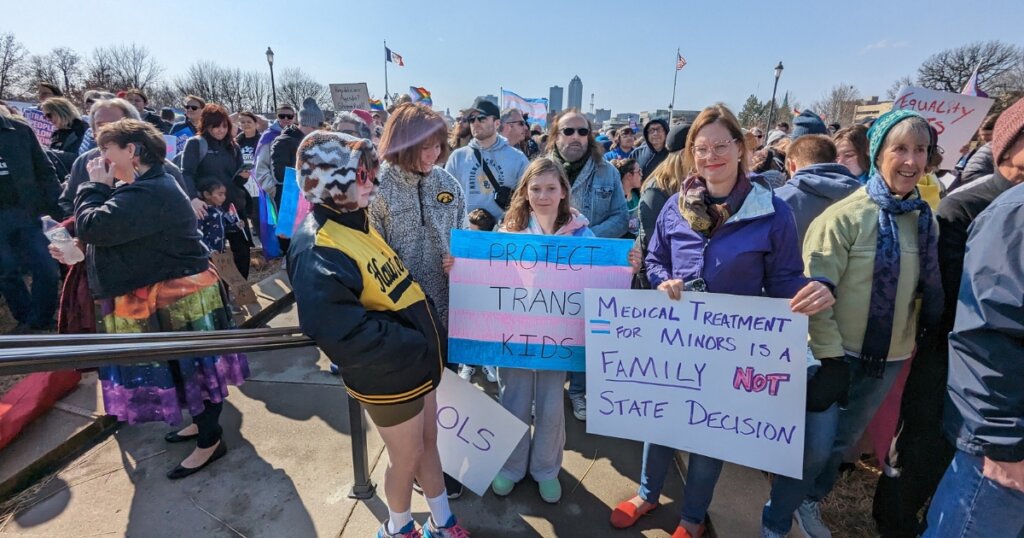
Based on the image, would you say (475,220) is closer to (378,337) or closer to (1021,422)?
(378,337)

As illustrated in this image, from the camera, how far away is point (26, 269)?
4641mm

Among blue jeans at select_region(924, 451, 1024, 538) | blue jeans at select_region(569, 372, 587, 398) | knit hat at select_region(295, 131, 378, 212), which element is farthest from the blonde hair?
blue jeans at select_region(924, 451, 1024, 538)

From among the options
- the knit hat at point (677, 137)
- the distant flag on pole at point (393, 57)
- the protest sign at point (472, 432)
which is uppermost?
the distant flag on pole at point (393, 57)

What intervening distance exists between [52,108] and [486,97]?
5023mm

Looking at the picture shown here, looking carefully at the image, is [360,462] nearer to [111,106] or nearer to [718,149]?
[718,149]

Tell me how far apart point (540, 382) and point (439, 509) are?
32.1 inches

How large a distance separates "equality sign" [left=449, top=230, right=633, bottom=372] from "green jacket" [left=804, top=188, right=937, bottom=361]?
849 millimetres

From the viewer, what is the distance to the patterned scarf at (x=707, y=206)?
1938mm

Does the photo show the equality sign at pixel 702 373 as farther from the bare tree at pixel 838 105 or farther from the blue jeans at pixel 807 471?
the bare tree at pixel 838 105

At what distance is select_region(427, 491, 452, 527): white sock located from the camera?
224 cm

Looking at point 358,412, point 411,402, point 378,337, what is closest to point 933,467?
point 411,402

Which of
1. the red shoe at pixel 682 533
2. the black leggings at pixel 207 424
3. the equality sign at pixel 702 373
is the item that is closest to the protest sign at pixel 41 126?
the black leggings at pixel 207 424

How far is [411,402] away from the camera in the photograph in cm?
186

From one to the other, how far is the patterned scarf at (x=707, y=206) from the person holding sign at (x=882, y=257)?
419 millimetres
